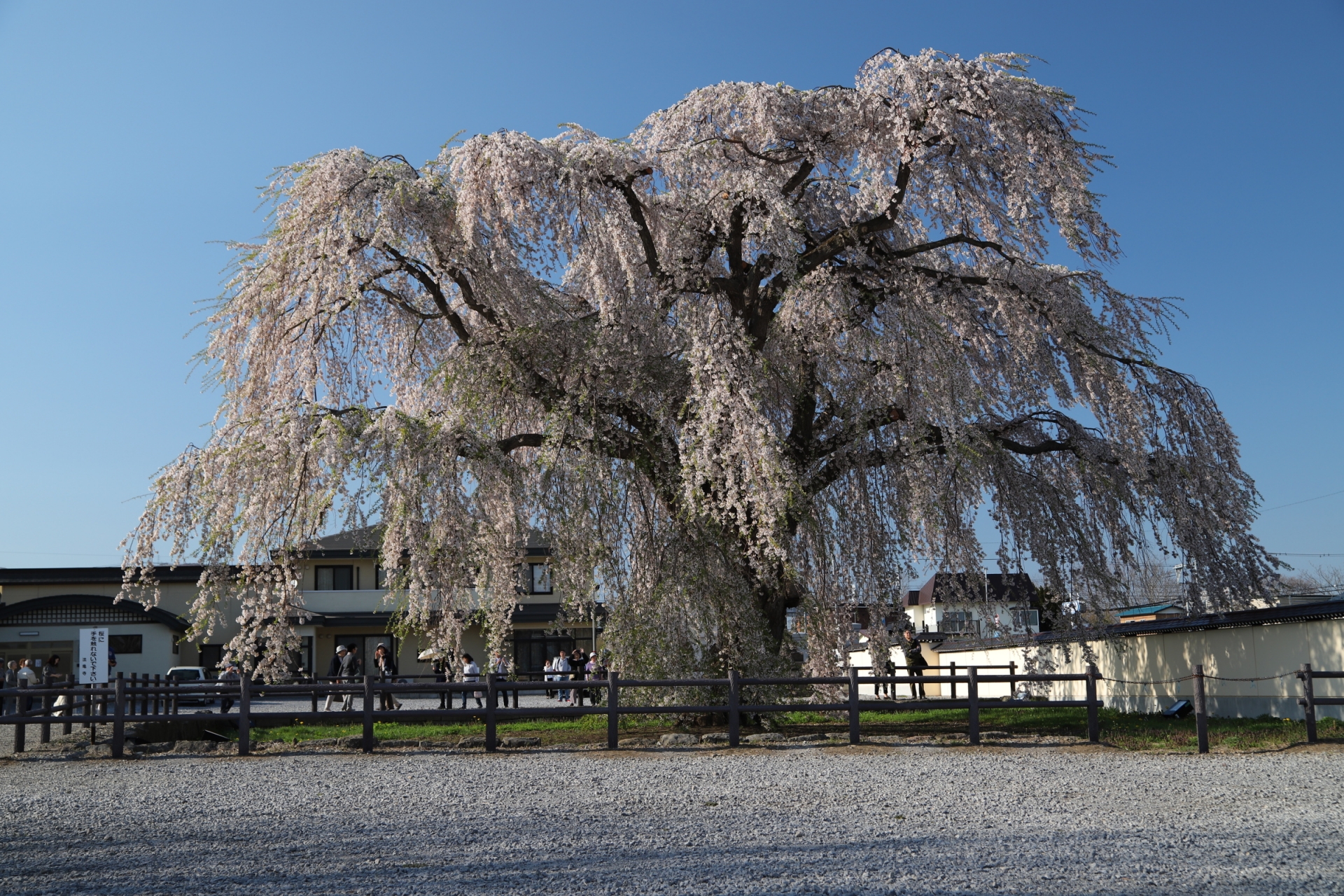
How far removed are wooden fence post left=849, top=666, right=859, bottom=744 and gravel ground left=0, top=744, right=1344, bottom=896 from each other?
80 cm

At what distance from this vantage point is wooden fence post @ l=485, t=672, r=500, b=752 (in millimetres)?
12781

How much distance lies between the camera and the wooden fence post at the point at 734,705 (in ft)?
42.2

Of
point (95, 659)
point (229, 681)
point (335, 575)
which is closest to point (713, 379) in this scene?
point (229, 681)

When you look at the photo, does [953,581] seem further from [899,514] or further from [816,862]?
[816,862]

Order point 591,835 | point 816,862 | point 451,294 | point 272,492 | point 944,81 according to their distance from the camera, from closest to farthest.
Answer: point 816,862 < point 591,835 < point 272,492 < point 944,81 < point 451,294

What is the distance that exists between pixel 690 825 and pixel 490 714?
217 inches

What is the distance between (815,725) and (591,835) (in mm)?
9521

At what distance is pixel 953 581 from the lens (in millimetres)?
14484

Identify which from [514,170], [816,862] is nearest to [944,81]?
[514,170]

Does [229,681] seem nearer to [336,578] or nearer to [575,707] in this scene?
[575,707]

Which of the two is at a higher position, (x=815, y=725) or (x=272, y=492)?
(x=272, y=492)

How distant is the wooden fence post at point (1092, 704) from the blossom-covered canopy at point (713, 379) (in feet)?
6.37

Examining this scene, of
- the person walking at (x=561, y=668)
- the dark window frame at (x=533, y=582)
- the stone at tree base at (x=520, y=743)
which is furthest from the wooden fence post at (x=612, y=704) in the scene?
the person walking at (x=561, y=668)

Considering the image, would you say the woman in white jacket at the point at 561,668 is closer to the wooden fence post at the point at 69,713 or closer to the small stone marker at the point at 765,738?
the wooden fence post at the point at 69,713
